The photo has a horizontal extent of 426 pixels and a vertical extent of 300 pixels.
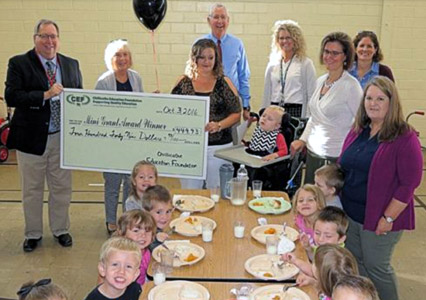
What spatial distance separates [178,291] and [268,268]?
0.54 metres

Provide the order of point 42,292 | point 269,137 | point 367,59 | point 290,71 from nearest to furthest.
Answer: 1. point 42,292
2. point 269,137
3. point 367,59
4. point 290,71

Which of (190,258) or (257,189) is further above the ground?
(257,189)

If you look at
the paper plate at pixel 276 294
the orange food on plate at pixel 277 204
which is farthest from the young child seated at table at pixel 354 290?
the orange food on plate at pixel 277 204

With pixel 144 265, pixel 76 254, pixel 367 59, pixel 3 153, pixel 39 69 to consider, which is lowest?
pixel 76 254

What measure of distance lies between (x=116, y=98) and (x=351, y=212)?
2.19 meters

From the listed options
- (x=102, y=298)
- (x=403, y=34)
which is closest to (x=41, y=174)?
(x=102, y=298)

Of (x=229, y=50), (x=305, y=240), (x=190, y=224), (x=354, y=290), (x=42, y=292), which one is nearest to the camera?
(x=354, y=290)

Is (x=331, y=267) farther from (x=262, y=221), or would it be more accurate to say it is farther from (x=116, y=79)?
(x=116, y=79)

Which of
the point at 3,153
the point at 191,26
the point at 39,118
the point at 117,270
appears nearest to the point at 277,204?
the point at 117,270

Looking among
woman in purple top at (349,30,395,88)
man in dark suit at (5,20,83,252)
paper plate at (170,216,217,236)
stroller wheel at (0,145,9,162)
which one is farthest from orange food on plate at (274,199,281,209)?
stroller wheel at (0,145,9,162)

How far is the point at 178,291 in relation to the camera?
2.50 metres

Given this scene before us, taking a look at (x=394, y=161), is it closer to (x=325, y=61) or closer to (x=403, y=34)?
(x=325, y=61)

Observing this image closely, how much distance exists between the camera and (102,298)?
2.49 m

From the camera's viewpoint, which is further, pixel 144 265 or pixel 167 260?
pixel 144 265
